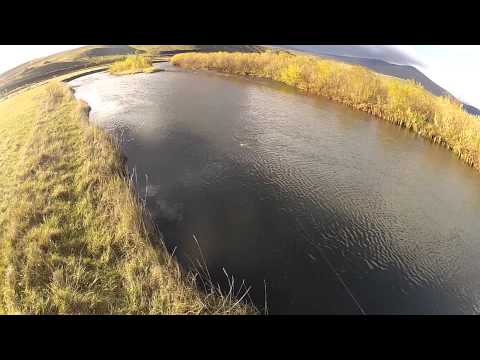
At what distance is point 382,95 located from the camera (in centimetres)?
1722

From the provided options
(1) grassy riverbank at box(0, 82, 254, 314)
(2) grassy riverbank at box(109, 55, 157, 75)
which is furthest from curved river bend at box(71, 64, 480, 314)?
(2) grassy riverbank at box(109, 55, 157, 75)

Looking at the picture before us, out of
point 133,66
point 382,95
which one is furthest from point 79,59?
point 382,95

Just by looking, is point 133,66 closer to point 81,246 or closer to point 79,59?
point 79,59

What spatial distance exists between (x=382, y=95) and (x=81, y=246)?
18.1 m

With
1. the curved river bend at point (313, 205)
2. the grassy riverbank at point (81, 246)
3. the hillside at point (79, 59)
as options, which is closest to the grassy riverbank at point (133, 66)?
the hillside at point (79, 59)

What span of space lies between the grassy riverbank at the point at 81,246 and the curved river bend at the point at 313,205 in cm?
93

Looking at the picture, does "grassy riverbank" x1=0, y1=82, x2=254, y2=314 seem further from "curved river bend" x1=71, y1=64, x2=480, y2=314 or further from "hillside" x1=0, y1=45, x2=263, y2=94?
"hillside" x1=0, y1=45, x2=263, y2=94

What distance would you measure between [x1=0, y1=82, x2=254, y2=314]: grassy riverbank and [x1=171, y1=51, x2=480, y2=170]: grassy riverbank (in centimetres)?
1261

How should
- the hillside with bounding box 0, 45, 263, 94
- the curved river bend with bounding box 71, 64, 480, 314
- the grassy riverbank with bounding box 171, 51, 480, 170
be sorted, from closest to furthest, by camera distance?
the curved river bend with bounding box 71, 64, 480, 314 < the grassy riverbank with bounding box 171, 51, 480, 170 < the hillside with bounding box 0, 45, 263, 94

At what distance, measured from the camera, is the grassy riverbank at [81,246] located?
15.2 feet

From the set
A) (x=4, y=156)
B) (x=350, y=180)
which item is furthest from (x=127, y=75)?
(x=350, y=180)

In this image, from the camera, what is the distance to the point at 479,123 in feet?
38.5

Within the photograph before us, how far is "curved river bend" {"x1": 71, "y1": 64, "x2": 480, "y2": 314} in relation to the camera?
5.79 m

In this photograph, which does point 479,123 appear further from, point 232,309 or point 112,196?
point 112,196
